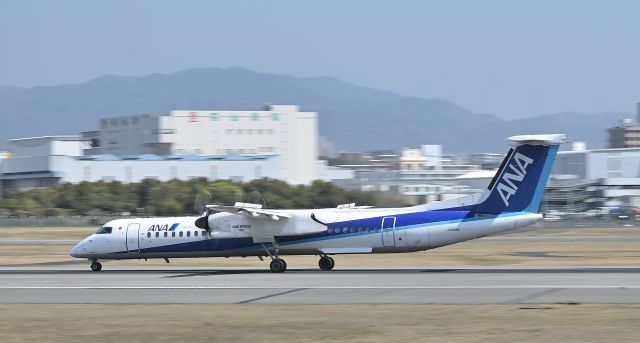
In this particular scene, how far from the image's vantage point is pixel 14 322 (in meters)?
26.8

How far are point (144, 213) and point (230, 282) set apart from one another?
80.8 m

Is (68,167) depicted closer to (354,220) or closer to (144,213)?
(144,213)

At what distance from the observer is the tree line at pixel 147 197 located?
112875mm

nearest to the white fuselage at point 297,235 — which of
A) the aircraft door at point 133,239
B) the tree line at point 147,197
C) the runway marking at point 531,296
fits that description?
the aircraft door at point 133,239

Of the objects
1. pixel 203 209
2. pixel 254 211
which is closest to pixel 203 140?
pixel 203 209

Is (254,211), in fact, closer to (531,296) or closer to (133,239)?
(133,239)

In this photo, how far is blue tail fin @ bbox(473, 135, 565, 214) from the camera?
133ft

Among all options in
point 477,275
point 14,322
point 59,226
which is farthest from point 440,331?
point 59,226

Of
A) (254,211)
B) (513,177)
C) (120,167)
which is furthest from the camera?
(120,167)

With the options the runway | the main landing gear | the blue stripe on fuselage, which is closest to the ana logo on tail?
the blue stripe on fuselage

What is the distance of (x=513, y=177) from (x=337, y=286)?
390 inches

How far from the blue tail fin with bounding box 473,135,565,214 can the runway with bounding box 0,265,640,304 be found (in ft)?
8.70

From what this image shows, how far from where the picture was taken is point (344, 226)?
139 ft

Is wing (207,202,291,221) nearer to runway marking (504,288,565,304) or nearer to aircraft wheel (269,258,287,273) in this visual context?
aircraft wheel (269,258,287,273)
